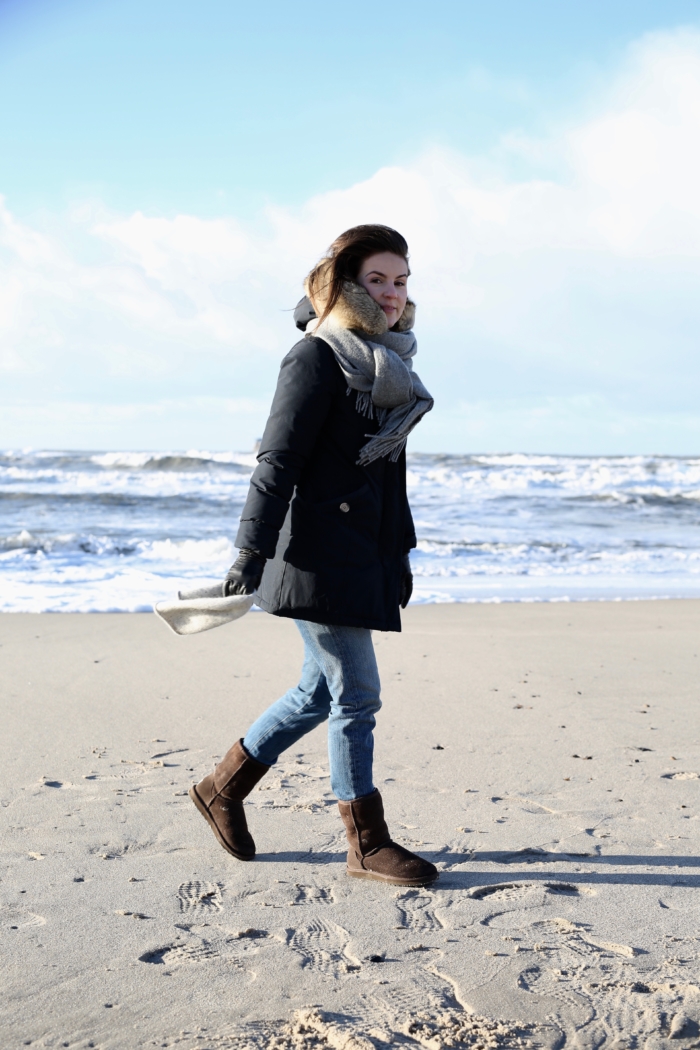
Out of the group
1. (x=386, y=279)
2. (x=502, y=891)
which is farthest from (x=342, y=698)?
(x=386, y=279)

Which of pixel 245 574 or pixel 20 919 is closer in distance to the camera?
pixel 20 919

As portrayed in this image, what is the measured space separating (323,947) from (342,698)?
688 mm

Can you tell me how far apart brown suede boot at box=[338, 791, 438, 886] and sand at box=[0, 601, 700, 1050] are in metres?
0.04

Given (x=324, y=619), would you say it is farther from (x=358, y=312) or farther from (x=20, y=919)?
(x=20, y=919)

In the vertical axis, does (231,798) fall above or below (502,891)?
above

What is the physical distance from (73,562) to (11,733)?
24.8 feet

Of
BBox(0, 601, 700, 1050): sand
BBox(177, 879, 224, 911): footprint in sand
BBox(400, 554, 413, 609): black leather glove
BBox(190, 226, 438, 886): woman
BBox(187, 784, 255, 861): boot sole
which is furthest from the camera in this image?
BBox(400, 554, 413, 609): black leather glove

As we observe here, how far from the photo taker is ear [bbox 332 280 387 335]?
2.73 metres

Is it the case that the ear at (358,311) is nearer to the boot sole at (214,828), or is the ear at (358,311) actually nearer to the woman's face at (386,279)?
the woman's face at (386,279)

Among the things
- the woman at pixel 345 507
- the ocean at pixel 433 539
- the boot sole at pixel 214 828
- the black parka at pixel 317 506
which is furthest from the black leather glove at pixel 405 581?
the ocean at pixel 433 539

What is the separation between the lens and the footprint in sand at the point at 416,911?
243 cm

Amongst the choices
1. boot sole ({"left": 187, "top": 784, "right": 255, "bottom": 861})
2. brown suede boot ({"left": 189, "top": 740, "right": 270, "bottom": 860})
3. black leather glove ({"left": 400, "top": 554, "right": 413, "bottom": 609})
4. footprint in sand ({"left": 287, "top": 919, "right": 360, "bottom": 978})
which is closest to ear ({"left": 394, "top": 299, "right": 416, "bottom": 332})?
black leather glove ({"left": 400, "top": 554, "right": 413, "bottom": 609})

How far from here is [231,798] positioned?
2930 millimetres

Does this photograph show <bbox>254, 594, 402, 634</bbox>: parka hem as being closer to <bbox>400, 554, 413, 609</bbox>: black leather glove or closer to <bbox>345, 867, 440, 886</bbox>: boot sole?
<bbox>400, 554, 413, 609</bbox>: black leather glove
